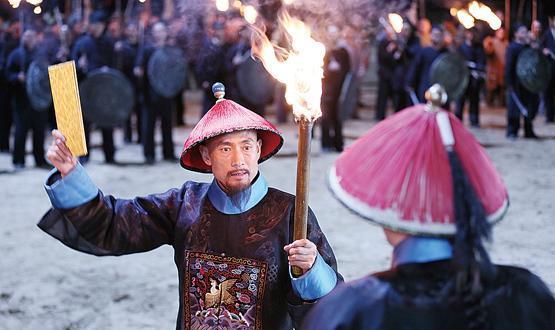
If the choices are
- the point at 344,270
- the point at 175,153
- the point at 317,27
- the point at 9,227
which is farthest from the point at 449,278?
the point at 175,153

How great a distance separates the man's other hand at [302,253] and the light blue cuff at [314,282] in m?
0.03

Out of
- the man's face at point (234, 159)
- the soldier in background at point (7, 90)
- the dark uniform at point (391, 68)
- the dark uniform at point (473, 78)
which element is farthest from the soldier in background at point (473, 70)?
the man's face at point (234, 159)

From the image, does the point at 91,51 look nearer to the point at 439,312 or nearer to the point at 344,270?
the point at 344,270

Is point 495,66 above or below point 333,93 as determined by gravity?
above

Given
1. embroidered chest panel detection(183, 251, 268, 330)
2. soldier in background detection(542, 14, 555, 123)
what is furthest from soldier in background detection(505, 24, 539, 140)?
embroidered chest panel detection(183, 251, 268, 330)

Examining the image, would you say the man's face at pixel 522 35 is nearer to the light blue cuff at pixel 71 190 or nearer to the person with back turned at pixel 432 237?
the light blue cuff at pixel 71 190

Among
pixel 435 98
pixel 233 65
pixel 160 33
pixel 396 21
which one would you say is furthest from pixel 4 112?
pixel 435 98

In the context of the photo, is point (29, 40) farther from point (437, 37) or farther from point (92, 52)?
point (437, 37)

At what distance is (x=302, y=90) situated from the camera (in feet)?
7.77

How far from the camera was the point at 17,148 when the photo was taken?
33.0ft

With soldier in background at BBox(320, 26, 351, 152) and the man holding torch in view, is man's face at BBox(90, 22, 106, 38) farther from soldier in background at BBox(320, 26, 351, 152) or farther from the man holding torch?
the man holding torch

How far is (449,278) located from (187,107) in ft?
59.5

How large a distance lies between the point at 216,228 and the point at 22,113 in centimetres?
822

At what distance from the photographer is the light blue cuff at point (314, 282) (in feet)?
7.75
